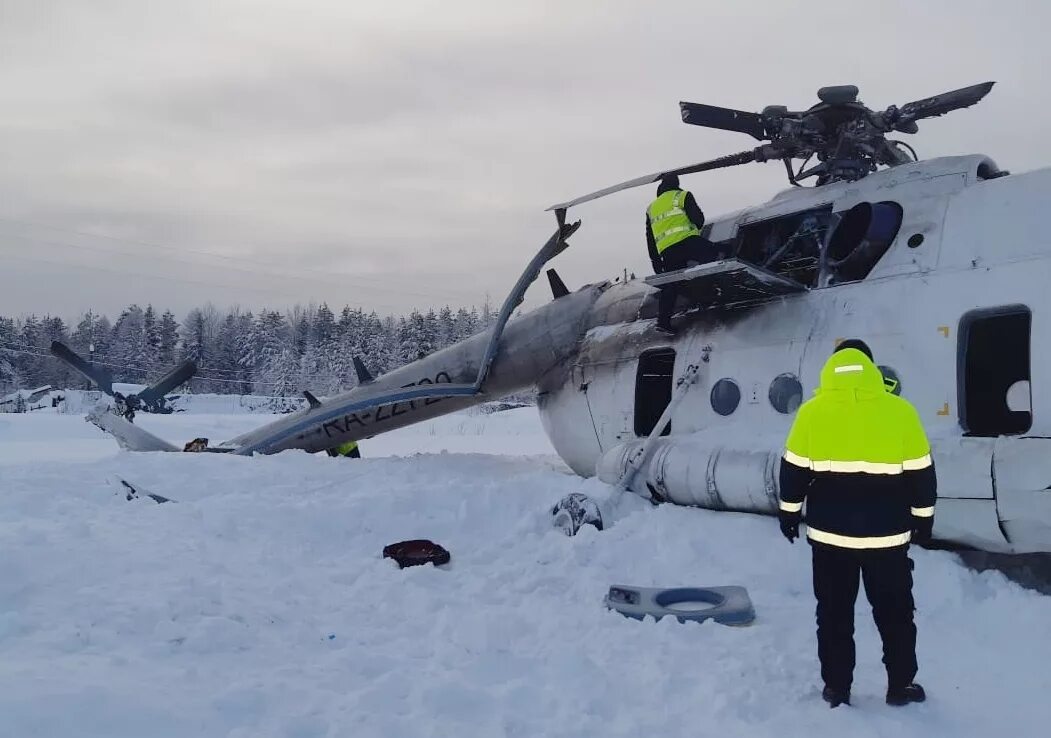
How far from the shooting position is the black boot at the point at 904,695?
148 inches

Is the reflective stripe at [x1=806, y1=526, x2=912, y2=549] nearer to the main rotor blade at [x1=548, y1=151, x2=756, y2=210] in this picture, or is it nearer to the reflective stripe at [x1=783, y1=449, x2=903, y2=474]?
the reflective stripe at [x1=783, y1=449, x2=903, y2=474]

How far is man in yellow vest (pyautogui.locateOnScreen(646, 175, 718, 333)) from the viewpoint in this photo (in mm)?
8234

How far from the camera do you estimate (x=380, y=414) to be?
11.9 metres

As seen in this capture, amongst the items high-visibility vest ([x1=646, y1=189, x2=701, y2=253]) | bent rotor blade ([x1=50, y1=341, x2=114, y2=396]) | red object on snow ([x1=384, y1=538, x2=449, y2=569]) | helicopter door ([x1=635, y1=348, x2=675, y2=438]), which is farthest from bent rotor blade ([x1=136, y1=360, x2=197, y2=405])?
high-visibility vest ([x1=646, y1=189, x2=701, y2=253])

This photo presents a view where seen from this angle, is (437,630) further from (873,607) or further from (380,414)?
(380,414)

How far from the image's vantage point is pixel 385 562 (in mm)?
6191

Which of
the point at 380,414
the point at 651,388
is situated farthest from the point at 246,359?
the point at 651,388

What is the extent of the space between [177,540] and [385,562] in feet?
5.59

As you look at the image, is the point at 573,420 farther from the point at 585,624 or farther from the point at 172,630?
the point at 172,630

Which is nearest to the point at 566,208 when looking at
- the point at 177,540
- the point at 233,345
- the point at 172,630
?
the point at 177,540

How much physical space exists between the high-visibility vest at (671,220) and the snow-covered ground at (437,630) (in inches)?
110

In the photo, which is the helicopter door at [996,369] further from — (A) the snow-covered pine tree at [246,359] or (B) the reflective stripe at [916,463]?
(A) the snow-covered pine tree at [246,359]

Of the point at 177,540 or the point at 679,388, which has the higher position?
the point at 679,388

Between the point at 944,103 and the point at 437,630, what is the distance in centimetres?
710
